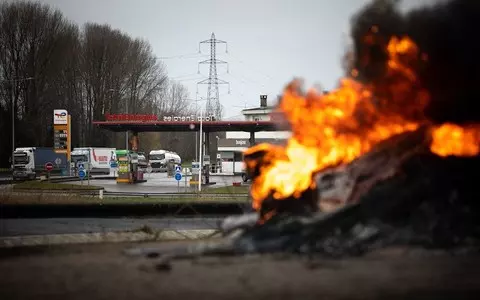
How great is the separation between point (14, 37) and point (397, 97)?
12.5 metres

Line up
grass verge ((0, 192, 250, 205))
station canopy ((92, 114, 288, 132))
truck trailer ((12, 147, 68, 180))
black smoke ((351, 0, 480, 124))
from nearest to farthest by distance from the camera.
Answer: black smoke ((351, 0, 480, 124))
grass verge ((0, 192, 250, 205))
station canopy ((92, 114, 288, 132))
truck trailer ((12, 147, 68, 180))

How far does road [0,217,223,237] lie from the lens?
34.5ft

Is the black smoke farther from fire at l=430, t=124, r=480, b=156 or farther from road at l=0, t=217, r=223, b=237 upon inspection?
road at l=0, t=217, r=223, b=237

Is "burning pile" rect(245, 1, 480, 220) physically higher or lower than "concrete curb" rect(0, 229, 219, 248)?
higher

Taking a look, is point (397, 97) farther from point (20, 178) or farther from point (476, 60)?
point (20, 178)

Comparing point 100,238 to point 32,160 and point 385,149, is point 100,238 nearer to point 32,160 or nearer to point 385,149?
point 385,149

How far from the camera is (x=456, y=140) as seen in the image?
957cm

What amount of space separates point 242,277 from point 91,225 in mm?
6890

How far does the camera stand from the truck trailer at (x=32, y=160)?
133 ft

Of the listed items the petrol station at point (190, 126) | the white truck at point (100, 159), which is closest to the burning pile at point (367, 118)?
the petrol station at point (190, 126)

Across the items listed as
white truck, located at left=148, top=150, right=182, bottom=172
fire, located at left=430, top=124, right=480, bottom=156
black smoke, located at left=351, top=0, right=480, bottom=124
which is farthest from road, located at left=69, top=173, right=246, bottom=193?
white truck, located at left=148, top=150, right=182, bottom=172

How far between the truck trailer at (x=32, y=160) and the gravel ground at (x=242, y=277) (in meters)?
34.5

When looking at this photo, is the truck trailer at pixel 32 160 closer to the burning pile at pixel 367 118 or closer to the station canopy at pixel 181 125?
the station canopy at pixel 181 125

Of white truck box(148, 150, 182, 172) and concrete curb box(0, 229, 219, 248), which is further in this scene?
white truck box(148, 150, 182, 172)
